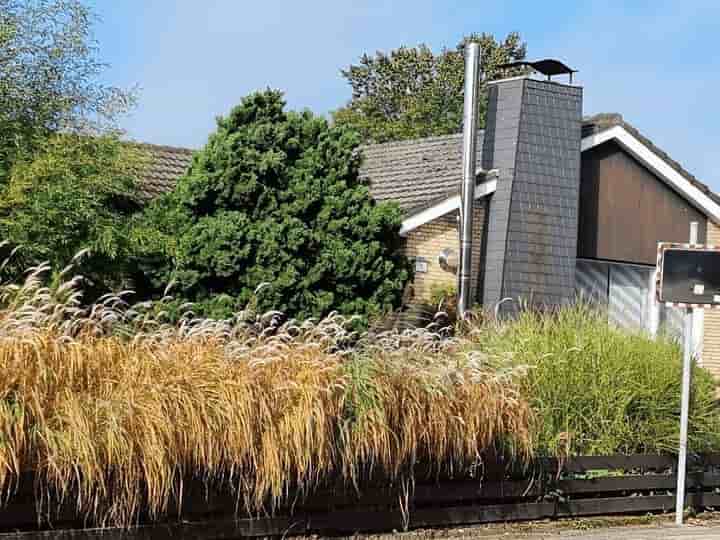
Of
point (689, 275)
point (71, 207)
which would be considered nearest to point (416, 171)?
point (71, 207)

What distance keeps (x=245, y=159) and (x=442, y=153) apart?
7.03 metres

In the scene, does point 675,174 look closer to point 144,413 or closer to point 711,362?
point 711,362

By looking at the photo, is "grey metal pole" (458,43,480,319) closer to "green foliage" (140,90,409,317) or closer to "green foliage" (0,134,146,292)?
"green foliage" (140,90,409,317)

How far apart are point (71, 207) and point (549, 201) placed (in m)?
9.15

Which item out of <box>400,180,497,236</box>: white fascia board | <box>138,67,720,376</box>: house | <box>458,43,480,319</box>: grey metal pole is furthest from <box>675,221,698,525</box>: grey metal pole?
<box>138,67,720,376</box>: house

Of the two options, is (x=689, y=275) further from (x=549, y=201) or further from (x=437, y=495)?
(x=549, y=201)

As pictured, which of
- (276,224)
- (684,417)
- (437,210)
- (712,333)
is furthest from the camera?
(712,333)

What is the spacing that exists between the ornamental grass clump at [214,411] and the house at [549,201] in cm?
746

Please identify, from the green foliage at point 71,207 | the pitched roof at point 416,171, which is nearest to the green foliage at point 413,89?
the pitched roof at point 416,171

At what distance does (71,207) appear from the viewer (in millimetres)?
13039

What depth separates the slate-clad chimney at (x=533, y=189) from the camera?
19156 millimetres

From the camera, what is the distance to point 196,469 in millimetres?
9188

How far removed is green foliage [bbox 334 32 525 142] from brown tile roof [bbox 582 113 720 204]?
21002mm

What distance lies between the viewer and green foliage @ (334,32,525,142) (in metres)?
43.8
